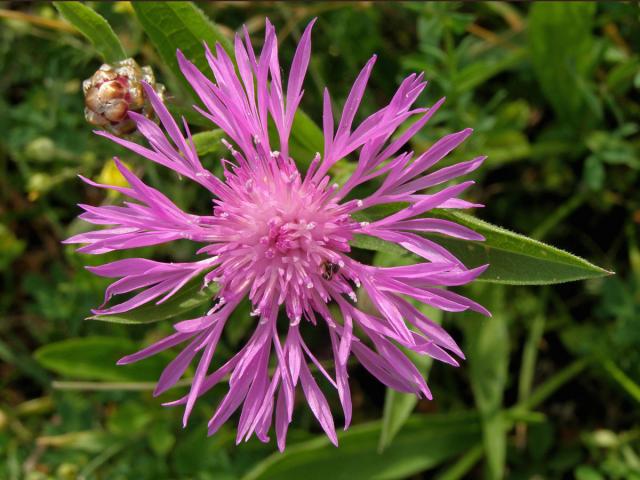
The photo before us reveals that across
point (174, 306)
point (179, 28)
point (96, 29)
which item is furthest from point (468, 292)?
point (96, 29)

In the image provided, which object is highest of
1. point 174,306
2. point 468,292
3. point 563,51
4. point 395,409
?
point 563,51

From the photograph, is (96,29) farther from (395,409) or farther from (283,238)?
(395,409)

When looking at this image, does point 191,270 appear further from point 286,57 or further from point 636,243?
point 636,243

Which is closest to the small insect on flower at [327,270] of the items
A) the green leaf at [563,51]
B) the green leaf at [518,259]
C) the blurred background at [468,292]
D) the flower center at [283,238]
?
the flower center at [283,238]

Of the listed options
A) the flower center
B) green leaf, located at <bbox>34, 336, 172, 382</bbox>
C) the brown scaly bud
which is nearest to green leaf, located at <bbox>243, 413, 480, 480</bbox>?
green leaf, located at <bbox>34, 336, 172, 382</bbox>

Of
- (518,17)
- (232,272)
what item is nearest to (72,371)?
(232,272)

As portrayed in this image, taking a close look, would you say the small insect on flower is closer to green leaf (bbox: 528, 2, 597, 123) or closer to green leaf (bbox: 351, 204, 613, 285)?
green leaf (bbox: 351, 204, 613, 285)
